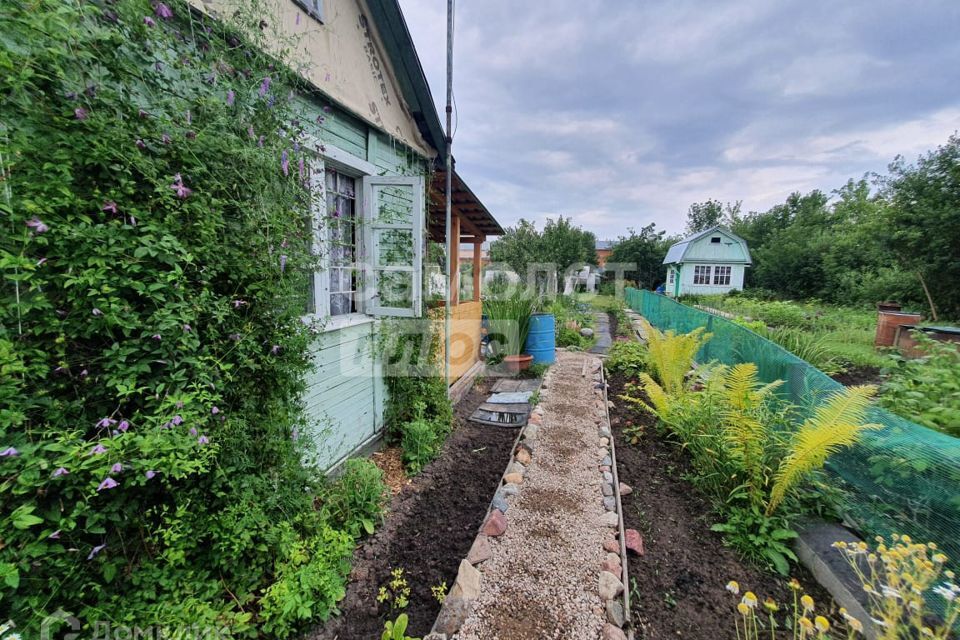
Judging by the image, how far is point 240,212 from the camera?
5.19 ft

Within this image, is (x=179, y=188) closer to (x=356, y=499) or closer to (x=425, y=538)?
(x=356, y=499)

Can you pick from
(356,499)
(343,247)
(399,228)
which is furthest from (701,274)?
(356,499)

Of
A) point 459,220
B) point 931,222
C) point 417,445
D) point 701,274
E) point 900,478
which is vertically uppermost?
point 931,222

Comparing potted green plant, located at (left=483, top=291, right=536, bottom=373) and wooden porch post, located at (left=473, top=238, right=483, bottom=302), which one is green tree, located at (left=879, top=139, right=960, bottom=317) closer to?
potted green plant, located at (left=483, top=291, right=536, bottom=373)

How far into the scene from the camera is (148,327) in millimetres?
1245

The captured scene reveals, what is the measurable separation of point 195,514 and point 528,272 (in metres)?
14.5

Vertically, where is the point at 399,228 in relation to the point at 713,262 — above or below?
below

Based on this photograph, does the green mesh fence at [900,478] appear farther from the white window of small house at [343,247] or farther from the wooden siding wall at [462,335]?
the white window of small house at [343,247]

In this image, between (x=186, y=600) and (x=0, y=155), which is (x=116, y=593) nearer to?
(x=186, y=600)

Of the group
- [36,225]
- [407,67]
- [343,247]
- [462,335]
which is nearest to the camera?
[36,225]

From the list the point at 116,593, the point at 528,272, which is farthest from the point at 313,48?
the point at 528,272

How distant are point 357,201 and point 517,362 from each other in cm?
373

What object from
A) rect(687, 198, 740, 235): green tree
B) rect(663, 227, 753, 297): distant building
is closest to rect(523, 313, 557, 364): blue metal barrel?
rect(663, 227, 753, 297): distant building

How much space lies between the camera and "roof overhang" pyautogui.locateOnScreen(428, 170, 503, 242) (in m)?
4.64
